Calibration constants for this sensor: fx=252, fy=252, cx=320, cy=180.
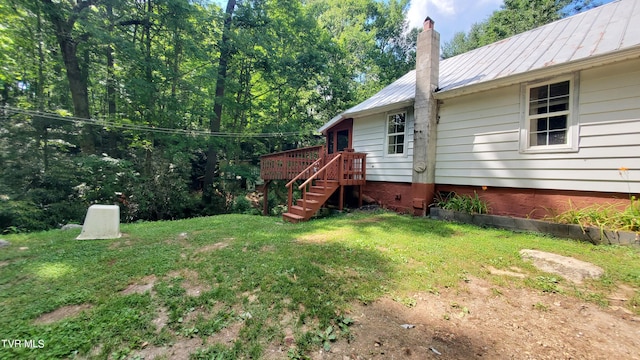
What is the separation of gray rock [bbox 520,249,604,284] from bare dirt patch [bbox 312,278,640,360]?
707mm

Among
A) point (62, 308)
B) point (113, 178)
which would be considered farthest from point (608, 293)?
point (113, 178)

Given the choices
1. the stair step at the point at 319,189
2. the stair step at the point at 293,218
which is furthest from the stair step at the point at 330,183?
the stair step at the point at 293,218

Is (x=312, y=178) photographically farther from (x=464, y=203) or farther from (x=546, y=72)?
(x=546, y=72)

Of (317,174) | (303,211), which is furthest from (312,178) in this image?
(303,211)

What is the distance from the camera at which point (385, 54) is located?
72.4 ft

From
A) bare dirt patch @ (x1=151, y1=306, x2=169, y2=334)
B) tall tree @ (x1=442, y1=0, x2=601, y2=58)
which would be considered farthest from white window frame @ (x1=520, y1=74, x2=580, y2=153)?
tall tree @ (x1=442, y1=0, x2=601, y2=58)

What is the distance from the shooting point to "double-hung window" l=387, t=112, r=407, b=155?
25.5 ft

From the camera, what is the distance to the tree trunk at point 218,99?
520 inches

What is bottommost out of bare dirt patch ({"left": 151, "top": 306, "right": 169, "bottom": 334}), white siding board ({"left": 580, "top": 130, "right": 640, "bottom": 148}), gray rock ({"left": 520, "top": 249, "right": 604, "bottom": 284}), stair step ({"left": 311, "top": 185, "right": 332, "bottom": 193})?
bare dirt patch ({"left": 151, "top": 306, "right": 169, "bottom": 334})

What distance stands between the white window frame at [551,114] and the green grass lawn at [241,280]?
180cm

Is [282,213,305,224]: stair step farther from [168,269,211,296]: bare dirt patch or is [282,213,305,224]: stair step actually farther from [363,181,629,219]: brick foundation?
[168,269,211,296]: bare dirt patch

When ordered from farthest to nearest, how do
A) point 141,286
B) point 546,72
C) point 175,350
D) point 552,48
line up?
point 552,48 → point 546,72 → point 141,286 → point 175,350

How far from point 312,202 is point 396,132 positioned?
3487mm

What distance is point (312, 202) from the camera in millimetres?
7223
